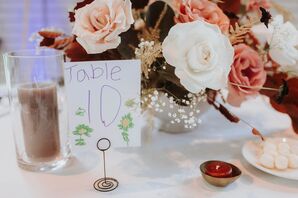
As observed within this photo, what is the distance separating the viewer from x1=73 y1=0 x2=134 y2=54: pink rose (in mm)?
673

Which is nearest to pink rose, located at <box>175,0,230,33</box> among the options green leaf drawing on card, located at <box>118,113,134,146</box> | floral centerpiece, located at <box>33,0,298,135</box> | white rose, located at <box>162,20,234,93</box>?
floral centerpiece, located at <box>33,0,298,135</box>

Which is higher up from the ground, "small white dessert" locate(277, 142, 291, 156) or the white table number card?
the white table number card

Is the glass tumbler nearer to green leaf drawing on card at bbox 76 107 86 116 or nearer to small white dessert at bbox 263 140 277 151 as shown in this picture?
green leaf drawing on card at bbox 76 107 86 116

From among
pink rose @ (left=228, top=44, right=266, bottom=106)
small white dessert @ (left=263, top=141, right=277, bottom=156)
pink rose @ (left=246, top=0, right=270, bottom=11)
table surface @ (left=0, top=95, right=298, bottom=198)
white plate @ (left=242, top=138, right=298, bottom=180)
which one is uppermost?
pink rose @ (left=246, top=0, right=270, bottom=11)

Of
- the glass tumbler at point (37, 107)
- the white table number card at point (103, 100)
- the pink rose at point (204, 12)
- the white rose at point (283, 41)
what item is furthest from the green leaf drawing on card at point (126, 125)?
the white rose at point (283, 41)

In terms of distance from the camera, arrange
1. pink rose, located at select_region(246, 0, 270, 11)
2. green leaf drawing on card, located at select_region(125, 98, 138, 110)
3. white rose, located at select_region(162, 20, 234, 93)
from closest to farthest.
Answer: white rose, located at select_region(162, 20, 234, 93) → green leaf drawing on card, located at select_region(125, 98, 138, 110) → pink rose, located at select_region(246, 0, 270, 11)

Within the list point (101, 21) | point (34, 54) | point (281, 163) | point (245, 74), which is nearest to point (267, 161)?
point (281, 163)

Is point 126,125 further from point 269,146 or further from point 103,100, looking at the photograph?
point 269,146

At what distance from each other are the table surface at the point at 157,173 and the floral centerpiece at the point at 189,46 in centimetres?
8

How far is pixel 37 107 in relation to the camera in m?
0.73

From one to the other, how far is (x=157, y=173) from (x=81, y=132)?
19 centimetres

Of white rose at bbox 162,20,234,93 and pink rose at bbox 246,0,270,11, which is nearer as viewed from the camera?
white rose at bbox 162,20,234,93

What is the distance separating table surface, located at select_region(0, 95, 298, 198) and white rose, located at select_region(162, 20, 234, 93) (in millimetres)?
206

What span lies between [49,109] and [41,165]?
0.12 metres
